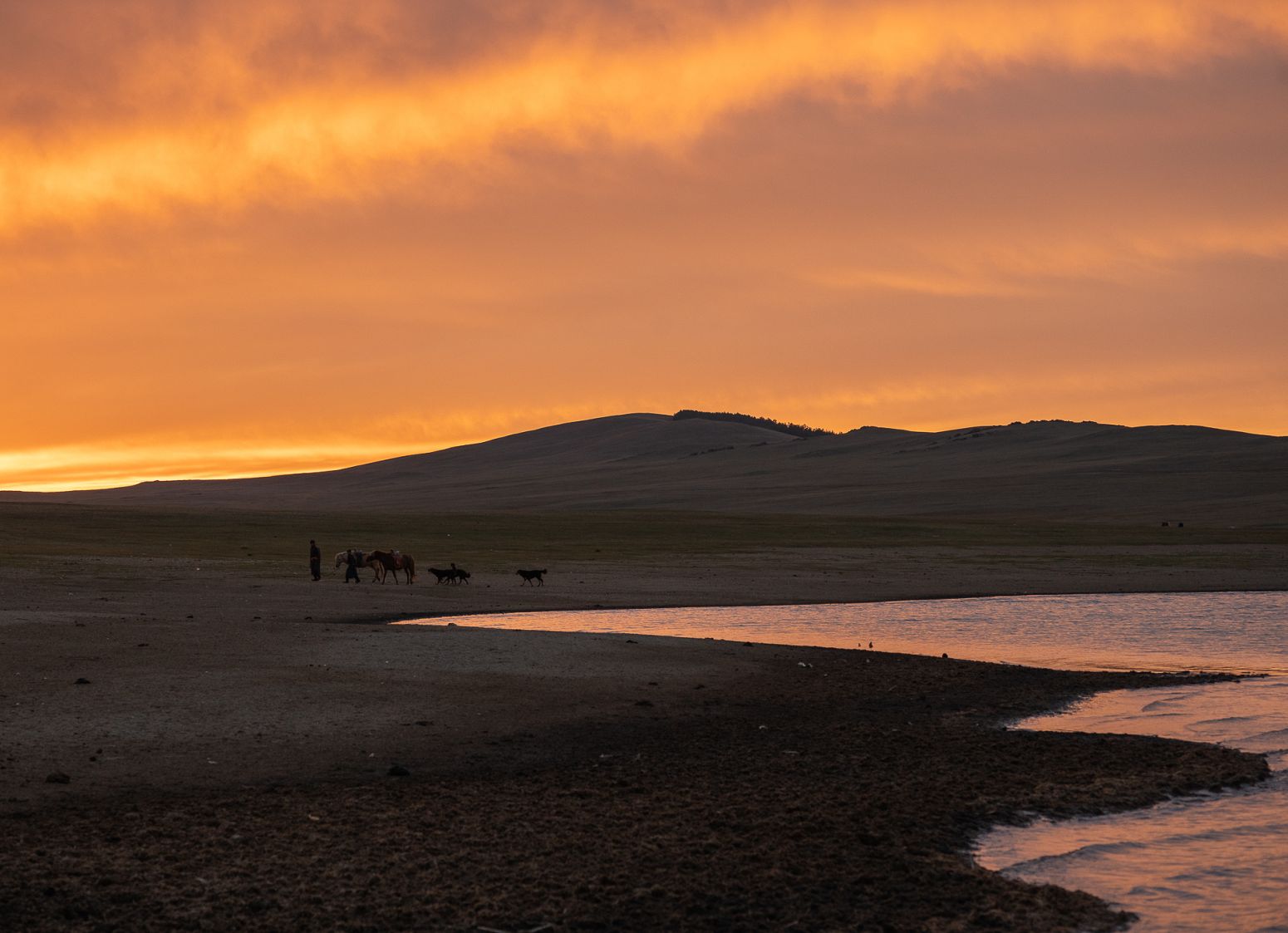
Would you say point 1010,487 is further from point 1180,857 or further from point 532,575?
point 1180,857

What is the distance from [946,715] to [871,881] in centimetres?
886

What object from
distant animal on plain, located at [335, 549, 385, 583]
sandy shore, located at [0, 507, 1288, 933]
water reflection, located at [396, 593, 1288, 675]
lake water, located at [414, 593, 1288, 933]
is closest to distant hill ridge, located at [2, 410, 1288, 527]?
water reflection, located at [396, 593, 1288, 675]

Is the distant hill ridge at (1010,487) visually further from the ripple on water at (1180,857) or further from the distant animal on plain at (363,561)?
the ripple on water at (1180,857)

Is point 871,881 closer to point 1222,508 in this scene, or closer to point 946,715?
point 946,715

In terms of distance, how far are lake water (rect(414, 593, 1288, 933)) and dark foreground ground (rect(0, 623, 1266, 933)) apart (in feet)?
2.02

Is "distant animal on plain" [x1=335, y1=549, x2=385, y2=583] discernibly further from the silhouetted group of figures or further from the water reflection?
the water reflection

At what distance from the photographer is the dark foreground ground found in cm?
1038

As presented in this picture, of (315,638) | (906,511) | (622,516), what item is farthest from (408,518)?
(315,638)

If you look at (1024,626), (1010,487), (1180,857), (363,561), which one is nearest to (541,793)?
(1180,857)

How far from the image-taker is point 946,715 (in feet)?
64.3

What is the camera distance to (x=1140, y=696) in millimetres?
21547

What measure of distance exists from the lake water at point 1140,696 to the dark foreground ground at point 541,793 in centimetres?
62

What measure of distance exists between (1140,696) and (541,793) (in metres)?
12.1

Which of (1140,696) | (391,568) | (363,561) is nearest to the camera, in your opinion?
(1140,696)
